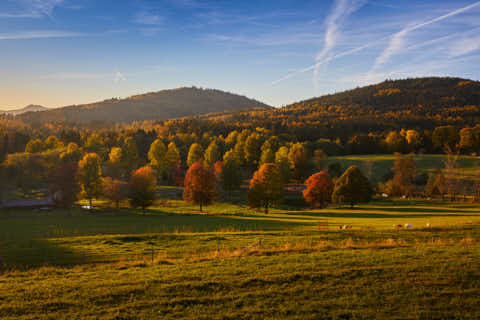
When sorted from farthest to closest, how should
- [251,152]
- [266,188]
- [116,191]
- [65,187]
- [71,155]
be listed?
1. [251,152]
2. [71,155]
3. [116,191]
4. [65,187]
5. [266,188]

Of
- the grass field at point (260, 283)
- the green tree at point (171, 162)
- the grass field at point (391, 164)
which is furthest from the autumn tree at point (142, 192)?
the grass field at point (391, 164)

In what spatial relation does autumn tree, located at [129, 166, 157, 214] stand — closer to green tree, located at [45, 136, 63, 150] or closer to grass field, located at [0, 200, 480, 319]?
grass field, located at [0, 200, 480, 319]

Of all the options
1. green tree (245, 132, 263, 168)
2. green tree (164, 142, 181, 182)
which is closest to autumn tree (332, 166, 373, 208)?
green tree (245, 132, 263, 168)

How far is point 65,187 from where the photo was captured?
180 ft

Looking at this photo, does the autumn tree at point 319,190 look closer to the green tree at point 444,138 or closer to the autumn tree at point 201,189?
the autumn tree at point 201,189

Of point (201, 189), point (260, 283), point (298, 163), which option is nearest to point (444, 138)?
point (298, 163)

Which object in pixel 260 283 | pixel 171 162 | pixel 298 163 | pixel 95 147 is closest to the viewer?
pixel 260 283

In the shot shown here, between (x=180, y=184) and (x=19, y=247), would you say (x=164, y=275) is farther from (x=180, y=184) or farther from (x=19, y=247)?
(x=180, y=184)

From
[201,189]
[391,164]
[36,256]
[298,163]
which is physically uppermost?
[298,163]

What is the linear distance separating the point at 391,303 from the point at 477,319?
2436 mm

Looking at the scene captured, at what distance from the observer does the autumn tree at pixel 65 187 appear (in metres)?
52.5

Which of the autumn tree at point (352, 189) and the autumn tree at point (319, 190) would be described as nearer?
the autumn tree at point (352, 189)

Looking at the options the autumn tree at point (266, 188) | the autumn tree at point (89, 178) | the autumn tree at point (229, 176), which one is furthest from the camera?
the autumn tree at point (229, 176)

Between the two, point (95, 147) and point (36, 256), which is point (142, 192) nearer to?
point (36, 256)
